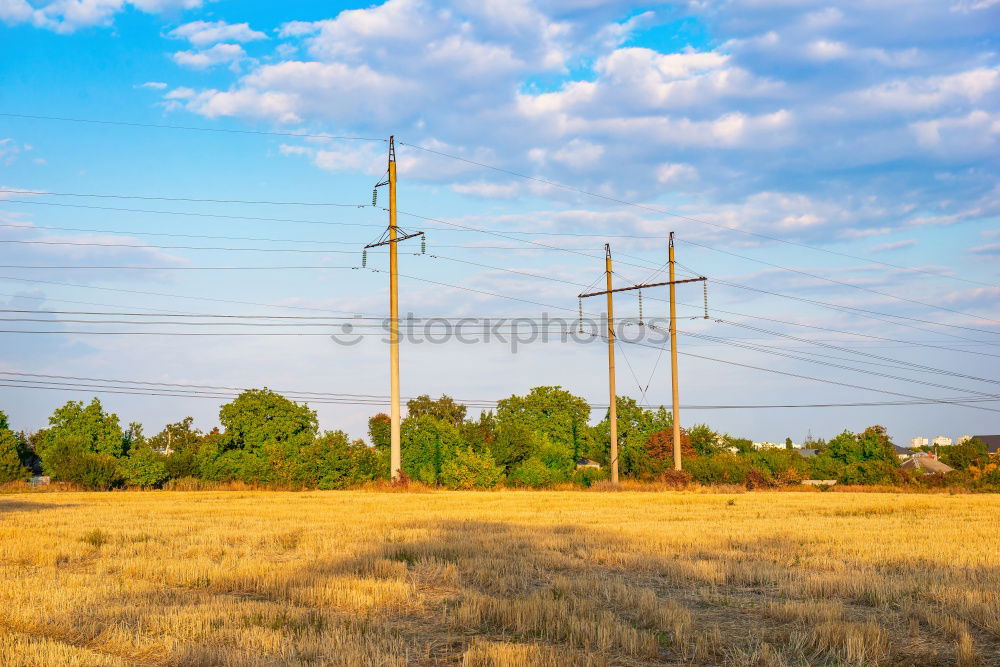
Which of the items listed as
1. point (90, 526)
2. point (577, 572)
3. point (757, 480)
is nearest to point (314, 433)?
point (757, 480)

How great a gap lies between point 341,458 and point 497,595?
134 ft

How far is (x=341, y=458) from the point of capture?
50.6 meters

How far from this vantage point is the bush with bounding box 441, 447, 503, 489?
52344mm

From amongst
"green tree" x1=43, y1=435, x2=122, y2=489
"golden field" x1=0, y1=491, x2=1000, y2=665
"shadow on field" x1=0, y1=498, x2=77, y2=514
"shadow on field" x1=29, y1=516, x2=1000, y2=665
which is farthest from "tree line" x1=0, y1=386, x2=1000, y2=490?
"shadow on field" x1=29, y1=516, x2=1000, y2=665

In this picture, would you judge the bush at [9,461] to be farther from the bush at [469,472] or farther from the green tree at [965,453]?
the green tree at [965,453]

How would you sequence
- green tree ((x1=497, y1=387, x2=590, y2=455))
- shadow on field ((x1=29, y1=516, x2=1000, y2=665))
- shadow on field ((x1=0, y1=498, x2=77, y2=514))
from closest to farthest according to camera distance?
shadow on field ((x1=29, y1=516, x2=1000, y2=665)) → shadow on field ((x1=0, y1=498, x2=77, y2=514)) → green tree ((x1=497, y1=387, x2=590, y2=455))

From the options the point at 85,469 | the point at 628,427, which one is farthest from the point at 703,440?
the point at 85,469

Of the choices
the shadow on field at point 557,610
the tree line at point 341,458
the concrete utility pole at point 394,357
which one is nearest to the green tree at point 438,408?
the tree line at point 341,458

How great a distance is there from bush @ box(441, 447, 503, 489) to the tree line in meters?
0.07

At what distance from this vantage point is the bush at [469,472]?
52344 millimetres

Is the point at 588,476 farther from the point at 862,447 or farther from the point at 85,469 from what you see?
the point at 85,469

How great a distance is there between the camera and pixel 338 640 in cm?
802

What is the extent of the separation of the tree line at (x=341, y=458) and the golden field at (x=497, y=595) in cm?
3117

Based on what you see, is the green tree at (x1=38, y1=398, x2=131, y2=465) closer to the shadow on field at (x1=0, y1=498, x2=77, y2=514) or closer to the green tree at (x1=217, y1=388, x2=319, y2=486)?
the green tree at (x1=217, y1=388, x2=319, y2=486)
